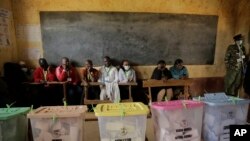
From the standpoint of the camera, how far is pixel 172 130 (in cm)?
130

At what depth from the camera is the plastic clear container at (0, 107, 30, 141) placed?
1.17 m

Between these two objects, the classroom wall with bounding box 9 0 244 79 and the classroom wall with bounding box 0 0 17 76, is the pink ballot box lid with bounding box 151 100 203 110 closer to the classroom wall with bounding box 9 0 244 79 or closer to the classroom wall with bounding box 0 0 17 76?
the classroom wall with bounding box 9 0 244 79

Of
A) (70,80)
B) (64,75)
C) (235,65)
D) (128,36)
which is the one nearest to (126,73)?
(128,36)

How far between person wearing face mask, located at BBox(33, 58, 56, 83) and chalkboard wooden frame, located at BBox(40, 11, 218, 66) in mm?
221

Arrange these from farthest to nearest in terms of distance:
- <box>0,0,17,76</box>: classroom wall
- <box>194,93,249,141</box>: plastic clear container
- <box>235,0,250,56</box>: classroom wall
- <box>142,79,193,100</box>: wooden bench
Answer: <box>235,0,250,56</box>: classroom wall < <box>0,0,17,76</box>: classroom wall < <box>142,79,193,100</box>: wooden bench < <box>194,93,249,141</box>: plastic clear container

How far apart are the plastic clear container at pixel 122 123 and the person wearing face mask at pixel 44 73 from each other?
120 inches

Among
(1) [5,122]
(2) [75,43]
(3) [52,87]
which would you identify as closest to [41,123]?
(1) [5,122]

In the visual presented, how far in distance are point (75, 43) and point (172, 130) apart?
347 centimetres

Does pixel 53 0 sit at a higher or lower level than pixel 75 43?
higher

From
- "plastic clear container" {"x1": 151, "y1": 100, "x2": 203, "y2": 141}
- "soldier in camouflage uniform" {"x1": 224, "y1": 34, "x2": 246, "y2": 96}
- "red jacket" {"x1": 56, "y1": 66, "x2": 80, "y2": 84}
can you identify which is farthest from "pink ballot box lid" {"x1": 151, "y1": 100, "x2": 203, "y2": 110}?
"soldier in camouflage uniform" {"x1": 224, "y1": 34, "x2": 246, "y2": 96}

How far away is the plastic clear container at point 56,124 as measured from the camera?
121 centimetres

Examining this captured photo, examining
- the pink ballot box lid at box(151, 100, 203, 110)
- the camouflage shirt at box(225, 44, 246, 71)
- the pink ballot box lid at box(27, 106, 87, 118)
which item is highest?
the camouflage shirt at box(225, 44, 246, 71)

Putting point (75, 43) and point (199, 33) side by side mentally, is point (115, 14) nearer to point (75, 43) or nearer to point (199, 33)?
point (75, 43)

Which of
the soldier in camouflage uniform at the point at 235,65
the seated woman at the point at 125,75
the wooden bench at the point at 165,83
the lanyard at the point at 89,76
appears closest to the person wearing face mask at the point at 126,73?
the seated woman at the point at 125,75
